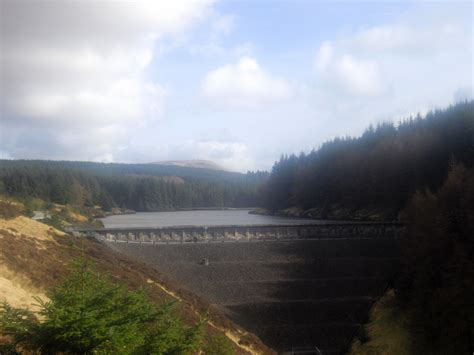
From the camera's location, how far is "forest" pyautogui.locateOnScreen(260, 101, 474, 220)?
54.7m

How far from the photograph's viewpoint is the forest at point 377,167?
5469 centimetres

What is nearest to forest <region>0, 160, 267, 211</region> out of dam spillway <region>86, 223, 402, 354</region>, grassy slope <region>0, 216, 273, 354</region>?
dam spillway <region>86, 223, 402, 354</region>

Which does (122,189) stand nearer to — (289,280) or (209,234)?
(209,234)

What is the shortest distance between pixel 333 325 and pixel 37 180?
105174mm

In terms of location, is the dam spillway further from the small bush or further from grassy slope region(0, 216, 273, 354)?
the small bush

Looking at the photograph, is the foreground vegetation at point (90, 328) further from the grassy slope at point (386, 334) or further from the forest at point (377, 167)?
the forest at point (377, 167)

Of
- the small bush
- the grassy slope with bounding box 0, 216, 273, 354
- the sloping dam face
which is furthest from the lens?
the sloping dam face

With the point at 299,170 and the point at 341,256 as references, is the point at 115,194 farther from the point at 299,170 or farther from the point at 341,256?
the point at 341,256

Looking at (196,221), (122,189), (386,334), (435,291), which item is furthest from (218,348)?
(122,189)

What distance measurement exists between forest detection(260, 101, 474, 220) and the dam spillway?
15559 mm

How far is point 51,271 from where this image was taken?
16.8 meters

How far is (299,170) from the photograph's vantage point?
98.9m

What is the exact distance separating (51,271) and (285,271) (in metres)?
20.9

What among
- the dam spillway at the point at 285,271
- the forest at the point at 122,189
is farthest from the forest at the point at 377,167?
the forest at the point at 122,189
